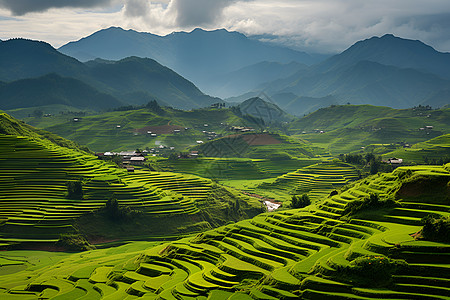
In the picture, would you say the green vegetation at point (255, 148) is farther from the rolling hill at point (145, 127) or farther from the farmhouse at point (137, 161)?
the farmhouse at point (137, 161)

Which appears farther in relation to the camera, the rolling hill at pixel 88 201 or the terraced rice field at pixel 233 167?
the terraced rice field at pixel 233 167

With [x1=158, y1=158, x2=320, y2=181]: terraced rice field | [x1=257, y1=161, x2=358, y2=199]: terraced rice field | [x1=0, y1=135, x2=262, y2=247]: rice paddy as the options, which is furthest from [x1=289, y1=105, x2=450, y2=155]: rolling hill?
[x1=0, y1=135, x2=262, y2=247]: rice paddy

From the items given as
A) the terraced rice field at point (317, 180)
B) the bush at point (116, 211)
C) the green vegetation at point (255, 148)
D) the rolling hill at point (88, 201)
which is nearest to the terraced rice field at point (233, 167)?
the green vegetation at point (255, 148)

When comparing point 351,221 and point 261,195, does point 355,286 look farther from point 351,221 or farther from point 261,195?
point 261,195

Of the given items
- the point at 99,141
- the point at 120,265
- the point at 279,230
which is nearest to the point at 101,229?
the point at 120,265

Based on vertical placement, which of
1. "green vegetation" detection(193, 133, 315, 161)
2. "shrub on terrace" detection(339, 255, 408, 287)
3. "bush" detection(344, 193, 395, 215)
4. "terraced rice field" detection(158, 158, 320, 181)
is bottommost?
"terraced rice field" detection(158, 158, 320, 181)

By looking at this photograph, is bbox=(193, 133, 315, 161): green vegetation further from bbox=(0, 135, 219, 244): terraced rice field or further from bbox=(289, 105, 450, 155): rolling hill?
bbox=(0, 135, 219, 244): terraced rice field
